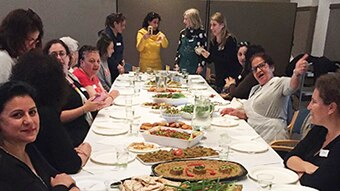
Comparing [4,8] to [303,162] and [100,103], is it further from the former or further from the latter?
[303,162]

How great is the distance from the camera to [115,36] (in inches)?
209

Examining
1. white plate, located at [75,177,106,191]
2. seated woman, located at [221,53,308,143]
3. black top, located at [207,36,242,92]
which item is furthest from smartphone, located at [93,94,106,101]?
black top, located at [207,36,242,92]

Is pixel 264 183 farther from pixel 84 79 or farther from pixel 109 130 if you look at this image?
pixel 84 79

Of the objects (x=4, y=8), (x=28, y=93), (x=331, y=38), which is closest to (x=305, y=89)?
(x=331, y=38)

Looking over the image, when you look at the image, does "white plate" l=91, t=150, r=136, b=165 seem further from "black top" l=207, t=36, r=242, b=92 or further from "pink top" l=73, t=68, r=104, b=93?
"black top" l=207, t=36, r=242, b=92

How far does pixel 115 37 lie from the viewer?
209 inches

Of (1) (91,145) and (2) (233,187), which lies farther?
(1) (91,145)

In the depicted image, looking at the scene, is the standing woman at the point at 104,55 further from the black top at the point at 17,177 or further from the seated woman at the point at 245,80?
the black top at the point at 17,177

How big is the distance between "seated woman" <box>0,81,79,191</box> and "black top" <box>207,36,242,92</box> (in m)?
3.71

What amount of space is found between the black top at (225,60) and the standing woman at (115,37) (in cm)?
138

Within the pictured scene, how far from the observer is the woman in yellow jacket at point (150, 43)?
5.65m

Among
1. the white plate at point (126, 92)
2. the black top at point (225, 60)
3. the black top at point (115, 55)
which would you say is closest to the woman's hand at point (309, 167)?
the white plate at point (126, 92)

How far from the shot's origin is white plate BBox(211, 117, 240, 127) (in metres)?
2.55

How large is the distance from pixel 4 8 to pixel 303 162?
631 cm
